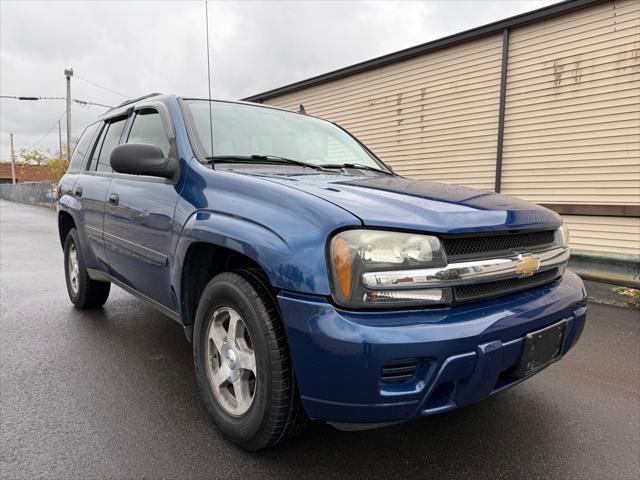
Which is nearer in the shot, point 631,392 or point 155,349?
point 631,392

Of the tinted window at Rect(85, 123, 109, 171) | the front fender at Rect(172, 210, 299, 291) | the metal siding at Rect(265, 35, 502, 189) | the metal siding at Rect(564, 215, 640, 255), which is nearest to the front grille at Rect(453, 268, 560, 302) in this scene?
the front fender at Rect(172, 210, 299, 291)

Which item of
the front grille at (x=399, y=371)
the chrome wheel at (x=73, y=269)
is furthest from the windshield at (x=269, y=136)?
the chrome wheel at (x=73, y=269)

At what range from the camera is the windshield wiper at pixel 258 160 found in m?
2.65

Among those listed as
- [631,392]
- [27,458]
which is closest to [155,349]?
[27,458]

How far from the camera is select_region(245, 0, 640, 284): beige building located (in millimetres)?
6840

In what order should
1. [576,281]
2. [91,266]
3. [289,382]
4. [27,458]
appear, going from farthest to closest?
A: [91,266], [576,281], [27,458], [289,382]

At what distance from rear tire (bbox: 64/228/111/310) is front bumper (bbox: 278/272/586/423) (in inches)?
122

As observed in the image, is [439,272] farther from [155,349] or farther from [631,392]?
[155,349]

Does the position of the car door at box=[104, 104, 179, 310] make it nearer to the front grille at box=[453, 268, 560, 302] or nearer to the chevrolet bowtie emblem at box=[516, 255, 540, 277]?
the front grille at box=[453, 268, 560, 302]

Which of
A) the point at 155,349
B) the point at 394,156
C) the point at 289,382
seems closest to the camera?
the point at 289,382

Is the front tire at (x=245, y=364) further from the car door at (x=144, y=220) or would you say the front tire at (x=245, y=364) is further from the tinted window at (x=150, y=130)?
the tinted window at (x=150, y=130)

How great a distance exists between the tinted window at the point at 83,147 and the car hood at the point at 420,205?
8.82ft

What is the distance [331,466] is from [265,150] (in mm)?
1856

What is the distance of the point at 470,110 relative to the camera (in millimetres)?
8750
